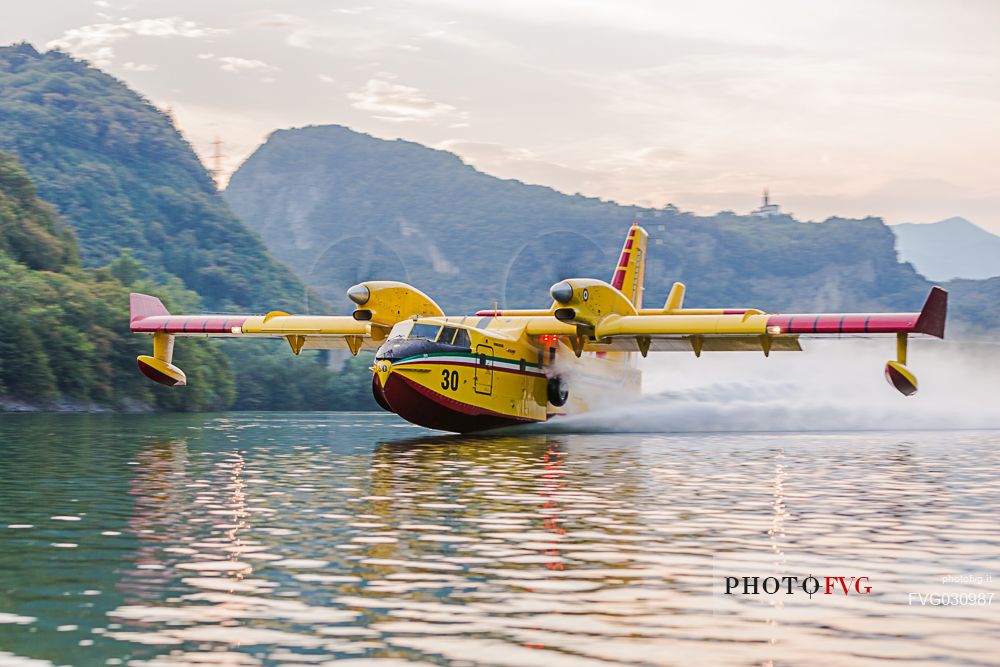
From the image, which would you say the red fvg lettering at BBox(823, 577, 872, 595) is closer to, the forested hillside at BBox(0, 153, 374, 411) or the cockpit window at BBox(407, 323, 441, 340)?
the cockpit window at BBox(407, 323, 441, 340)

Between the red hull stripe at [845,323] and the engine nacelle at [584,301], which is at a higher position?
the engine nacelle at [584,301]

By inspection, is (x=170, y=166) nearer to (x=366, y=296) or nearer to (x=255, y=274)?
(x=255, y=274)

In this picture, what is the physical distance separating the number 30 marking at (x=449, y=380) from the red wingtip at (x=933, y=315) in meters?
11.8

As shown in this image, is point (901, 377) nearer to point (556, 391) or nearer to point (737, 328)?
point (737, 328)

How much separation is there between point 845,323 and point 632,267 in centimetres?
1192

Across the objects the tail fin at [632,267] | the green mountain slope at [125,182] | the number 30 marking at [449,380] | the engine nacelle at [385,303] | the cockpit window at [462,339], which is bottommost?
the number 30 marking at [449,380]

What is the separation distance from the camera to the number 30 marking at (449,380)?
32.0 metres

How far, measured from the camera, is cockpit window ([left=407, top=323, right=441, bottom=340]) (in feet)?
105

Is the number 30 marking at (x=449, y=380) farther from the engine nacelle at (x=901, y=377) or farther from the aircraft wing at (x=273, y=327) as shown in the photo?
the engine nacelle at (x=901, y=377)

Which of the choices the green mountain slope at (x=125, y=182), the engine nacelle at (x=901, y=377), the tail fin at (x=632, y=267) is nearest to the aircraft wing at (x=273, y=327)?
the tail fin at (x=632, y=267)

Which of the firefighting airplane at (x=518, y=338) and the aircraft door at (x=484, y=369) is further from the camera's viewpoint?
the aircraft door at (x=484, y=369)

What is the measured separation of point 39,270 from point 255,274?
53.9m

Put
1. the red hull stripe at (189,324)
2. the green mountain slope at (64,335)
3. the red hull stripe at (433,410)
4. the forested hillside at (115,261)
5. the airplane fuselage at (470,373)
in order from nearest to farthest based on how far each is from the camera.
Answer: the red hull stripe at (433,410), the airplane fuselage at (470,373), the red hull stripe at (189,324), the green mountain slope at (64,335), the forested hillside at (115,261)

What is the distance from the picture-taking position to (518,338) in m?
35.5
